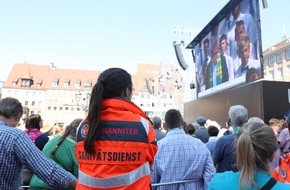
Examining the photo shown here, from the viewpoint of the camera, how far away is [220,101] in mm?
12180

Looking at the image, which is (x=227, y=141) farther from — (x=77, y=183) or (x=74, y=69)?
(x=74, y=69)

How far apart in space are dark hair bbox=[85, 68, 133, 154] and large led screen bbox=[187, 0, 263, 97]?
8.69 m

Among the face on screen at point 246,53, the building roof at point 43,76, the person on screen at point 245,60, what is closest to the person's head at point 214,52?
the person on screen at point 245,60

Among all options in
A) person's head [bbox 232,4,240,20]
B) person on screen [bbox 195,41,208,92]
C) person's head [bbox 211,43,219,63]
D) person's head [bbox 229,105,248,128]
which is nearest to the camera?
person's head [bbox 229,105,248,128]

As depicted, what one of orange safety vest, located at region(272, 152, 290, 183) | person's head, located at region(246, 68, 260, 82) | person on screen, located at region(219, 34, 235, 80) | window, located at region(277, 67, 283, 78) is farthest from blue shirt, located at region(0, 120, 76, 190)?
window, located at region(277, 67, 283, 78)

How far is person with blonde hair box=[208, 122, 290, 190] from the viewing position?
1.47 meters

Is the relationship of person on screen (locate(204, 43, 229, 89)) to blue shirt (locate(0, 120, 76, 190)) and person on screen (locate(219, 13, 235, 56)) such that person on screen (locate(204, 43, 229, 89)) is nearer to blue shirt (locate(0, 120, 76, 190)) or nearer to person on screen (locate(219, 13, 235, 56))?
person on screen (locate(219, 13, 235, 56))

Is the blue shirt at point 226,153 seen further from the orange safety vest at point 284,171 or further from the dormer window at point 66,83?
the dormer window at point 66,83

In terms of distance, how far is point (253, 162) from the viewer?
1.50 metres

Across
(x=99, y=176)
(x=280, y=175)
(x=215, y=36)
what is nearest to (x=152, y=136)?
(x=99, y=176)

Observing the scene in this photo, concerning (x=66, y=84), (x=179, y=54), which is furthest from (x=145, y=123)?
(x=66, y=84)

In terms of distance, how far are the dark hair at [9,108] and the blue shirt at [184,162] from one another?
1577 millimetres

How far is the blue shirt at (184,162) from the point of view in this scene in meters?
3.11

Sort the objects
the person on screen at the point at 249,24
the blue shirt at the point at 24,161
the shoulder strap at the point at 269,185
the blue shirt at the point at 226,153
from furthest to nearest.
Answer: the person on screen at the point at 249,24
the blue shirt at the point at 226,153
the blue shirt at the point at 24,161
the shoulder strap at the point at 269,185
